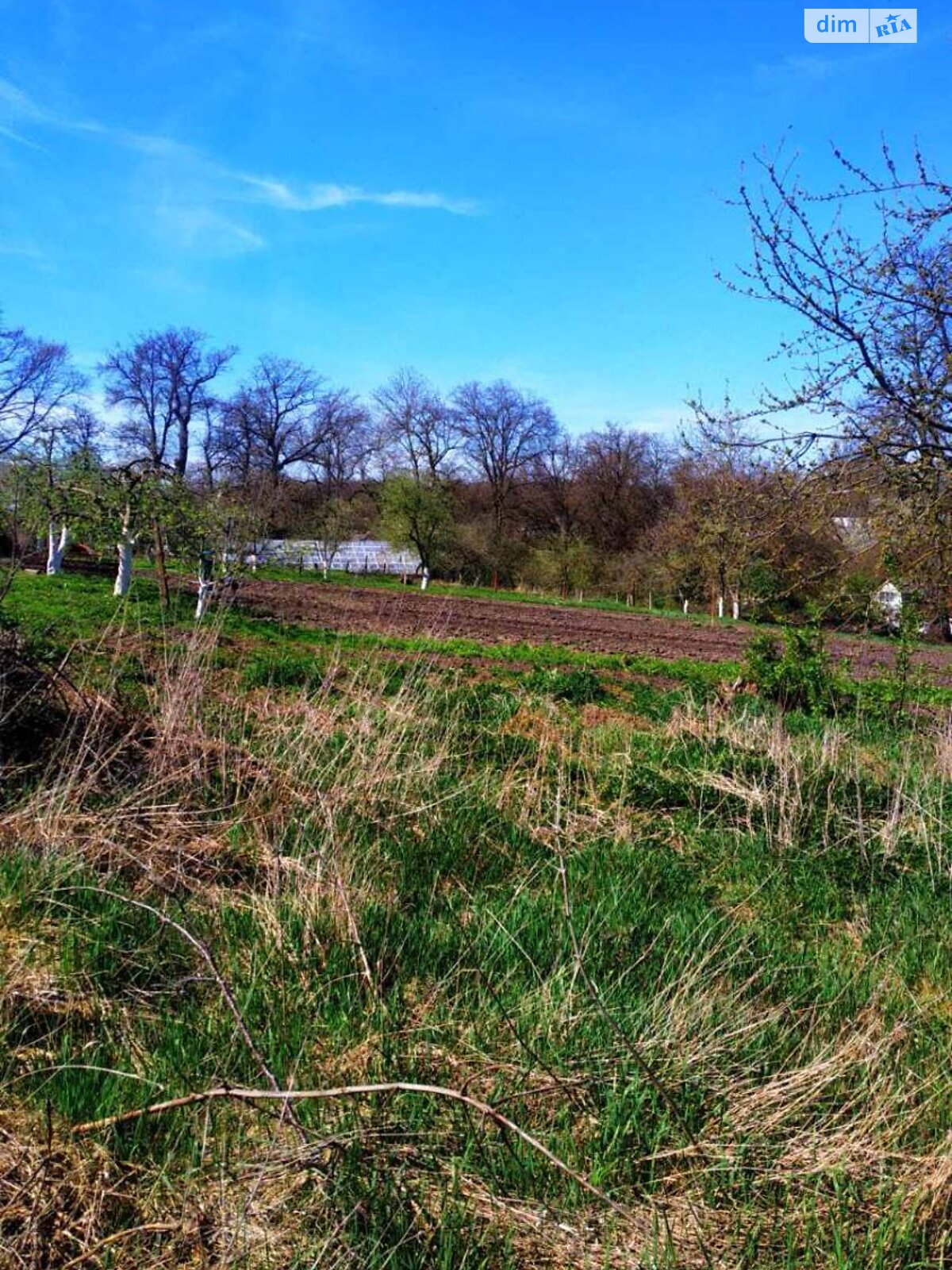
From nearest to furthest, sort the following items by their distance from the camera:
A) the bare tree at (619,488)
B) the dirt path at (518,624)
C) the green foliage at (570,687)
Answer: the green foliage at (570,687)
the dirt path at (518,624)
the bare tree at (619,488)

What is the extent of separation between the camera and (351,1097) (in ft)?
7.77

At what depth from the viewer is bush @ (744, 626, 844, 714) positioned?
1012 cm

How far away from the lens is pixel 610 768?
614 cm

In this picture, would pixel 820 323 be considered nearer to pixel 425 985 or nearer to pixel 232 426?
pixel 425 985

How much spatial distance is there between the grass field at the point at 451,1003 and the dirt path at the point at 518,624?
7040 mm

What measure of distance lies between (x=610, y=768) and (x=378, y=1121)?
4.07 meters

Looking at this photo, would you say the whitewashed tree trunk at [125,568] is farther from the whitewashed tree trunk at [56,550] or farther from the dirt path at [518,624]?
the whitewashed tree trunk at [56,550]

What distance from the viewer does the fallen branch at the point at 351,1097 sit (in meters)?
1.88

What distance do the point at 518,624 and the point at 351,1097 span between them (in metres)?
18.1

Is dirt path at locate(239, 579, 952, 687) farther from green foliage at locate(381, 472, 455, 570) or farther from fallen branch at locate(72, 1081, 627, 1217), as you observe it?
green foliage at locate(381, 472, 455, 570)

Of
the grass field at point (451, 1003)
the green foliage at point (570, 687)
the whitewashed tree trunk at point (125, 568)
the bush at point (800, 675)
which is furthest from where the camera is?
the whitewashed tree trunk at point (125, 568)

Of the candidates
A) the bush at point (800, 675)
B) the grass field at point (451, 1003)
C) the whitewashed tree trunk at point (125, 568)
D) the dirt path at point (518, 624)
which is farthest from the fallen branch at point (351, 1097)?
the whitewashed tree trunk at point (125, 568)

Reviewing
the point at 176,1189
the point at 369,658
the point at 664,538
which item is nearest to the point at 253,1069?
the point at 176,1189

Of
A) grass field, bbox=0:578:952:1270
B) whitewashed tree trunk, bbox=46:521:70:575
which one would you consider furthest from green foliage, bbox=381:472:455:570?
grass field, bbox=0:578:952:1270
